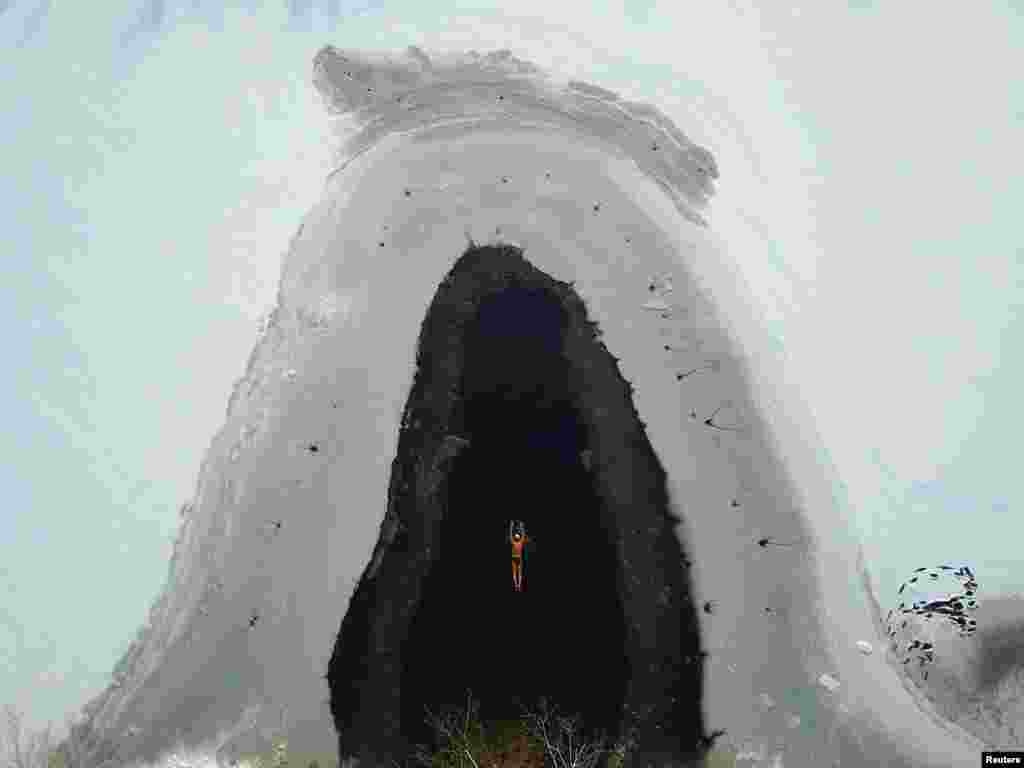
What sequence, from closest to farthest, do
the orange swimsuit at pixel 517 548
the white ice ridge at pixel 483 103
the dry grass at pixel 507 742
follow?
the dry grass at pixel 507 742
the orange swimsuit at pixel 517 548
the white ice ridge at pixel 483 103

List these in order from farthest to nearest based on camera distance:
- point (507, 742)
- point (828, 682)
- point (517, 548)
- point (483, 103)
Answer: point (483, 103) < point (517, 548) < point (828, 682) < point (507, 742)

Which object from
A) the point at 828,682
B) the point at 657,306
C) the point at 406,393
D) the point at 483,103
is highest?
the point at 483,103

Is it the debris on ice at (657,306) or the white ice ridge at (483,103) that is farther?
the white ice ridge at (483,103)

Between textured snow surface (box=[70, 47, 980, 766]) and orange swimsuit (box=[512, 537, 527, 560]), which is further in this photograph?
orange swimsuit (box=[512, 537, 527, 560])

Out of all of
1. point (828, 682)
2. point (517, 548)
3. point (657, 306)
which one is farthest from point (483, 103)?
point (828, 682)

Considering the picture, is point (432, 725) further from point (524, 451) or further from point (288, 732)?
point (524, 451)

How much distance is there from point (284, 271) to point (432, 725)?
7.13 metres

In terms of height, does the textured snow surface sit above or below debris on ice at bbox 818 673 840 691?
above

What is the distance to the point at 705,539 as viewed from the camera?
1069 centimetres

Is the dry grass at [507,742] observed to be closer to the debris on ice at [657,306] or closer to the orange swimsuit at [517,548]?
the orange swimsuit at [517,548]

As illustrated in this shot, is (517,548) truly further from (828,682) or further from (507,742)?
(828,682)

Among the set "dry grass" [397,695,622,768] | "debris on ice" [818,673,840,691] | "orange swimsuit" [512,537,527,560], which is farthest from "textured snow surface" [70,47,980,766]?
"orange swimsuit" [512,537,527,560]

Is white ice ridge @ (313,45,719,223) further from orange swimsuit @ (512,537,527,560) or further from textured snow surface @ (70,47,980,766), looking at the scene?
orange swimsuit @ (512,537,527,560)

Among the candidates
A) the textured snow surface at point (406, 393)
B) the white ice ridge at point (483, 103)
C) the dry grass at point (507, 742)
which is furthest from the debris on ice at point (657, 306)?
the dry grass at point (507, 742)
